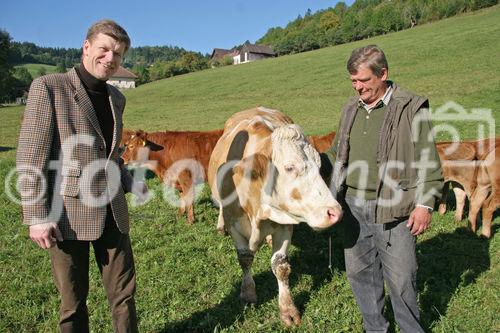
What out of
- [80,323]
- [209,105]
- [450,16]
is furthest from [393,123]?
[450,16]

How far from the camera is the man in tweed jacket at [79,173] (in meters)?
2.47

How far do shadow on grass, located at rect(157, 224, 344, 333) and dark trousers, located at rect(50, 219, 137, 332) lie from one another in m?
1.03

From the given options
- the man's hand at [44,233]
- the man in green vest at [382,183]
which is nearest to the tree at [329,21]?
the man in green vest at [382,183]

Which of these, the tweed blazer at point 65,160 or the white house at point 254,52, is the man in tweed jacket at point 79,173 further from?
the white house at point 254,52

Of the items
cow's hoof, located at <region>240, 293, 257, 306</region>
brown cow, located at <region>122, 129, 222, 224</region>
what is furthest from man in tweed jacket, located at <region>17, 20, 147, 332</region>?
brown cow, located at <region>122, 129, 222, 224</region>

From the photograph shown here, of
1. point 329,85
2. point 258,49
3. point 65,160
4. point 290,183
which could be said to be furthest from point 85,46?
point 258,49

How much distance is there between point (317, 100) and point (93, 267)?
22539 mm

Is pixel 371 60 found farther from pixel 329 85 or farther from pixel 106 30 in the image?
pixel 329 85

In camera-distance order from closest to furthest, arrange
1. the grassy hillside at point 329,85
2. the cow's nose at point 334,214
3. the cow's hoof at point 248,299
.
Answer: the cow's nose at point 334,214 < the cow's hoof at point 248,299 < the grassy hillside at point 329,85

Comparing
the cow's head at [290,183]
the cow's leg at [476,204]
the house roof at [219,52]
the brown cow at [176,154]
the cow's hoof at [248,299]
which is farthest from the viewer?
the house roof at [219,52]

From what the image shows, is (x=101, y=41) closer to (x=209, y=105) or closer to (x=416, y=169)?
(x=416, y=169)

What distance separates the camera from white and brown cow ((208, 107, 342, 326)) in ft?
10.8

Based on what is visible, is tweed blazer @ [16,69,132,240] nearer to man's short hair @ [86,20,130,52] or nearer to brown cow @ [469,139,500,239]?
man's short hair @ [86,20,130,52]

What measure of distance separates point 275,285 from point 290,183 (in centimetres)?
182
